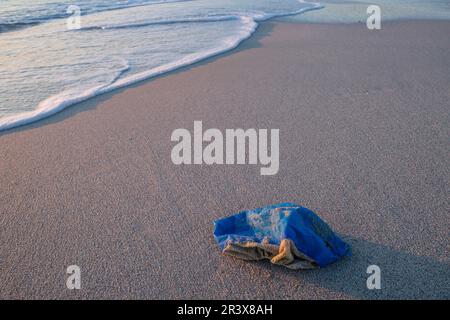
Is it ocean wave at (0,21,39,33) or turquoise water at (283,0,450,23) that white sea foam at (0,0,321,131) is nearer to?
turquoise water at (283,0,450,23)

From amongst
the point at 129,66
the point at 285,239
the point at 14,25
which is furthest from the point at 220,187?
the point at 14,25

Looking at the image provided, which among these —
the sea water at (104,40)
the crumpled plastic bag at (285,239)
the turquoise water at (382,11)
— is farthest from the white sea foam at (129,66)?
the crumpled plastic bag at (285,239)

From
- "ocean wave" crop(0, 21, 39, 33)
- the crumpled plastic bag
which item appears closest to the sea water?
"ocean wave" crop(0, 21, 39, 33)

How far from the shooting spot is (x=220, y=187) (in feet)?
10.2

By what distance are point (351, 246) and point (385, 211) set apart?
18.7 inches

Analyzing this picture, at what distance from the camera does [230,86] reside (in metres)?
5.25

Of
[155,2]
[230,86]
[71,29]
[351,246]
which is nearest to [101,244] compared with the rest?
[351,246]

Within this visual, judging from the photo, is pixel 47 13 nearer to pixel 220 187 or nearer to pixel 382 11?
pixel 382 11

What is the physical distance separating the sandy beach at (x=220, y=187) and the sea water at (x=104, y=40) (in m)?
0.56

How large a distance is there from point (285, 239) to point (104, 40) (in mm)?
6856

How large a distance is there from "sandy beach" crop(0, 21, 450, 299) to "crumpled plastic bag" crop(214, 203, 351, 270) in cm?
6

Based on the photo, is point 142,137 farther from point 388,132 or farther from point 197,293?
point 388,132

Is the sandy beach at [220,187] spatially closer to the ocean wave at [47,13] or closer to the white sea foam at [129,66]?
the white sea foam at [129,66]

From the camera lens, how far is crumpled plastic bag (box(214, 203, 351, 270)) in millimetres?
2242
